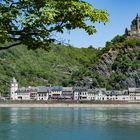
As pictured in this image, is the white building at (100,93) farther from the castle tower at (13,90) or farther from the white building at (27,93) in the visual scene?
the castle tower at (13,90)

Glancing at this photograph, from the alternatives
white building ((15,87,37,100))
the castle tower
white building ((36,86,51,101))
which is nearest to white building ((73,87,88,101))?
white building ((36,86,51,101))

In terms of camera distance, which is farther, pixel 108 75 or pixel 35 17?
pixel 108 75

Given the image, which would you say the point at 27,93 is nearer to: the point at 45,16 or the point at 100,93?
the point at 100,93

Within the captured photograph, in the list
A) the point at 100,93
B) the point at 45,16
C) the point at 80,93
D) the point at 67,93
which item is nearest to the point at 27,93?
the point at 67,93

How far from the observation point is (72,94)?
17100 centimetres

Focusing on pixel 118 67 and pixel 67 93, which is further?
pixel 118 67

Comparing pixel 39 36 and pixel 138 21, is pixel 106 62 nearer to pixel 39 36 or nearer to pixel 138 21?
pixel 138 21

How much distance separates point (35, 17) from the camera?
6.30 meters

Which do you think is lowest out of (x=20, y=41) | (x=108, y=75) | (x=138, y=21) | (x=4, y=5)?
(x=20, y=41)

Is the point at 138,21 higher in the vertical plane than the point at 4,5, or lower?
higher

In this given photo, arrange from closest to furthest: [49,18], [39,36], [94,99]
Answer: [49,18], [39,36], [94,99]

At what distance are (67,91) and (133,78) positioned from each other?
83.2 feet

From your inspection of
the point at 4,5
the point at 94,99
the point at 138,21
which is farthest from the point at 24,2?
the point at 138,21

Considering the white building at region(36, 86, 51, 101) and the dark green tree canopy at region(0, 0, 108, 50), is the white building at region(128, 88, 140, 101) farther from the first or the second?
the dark green tree canopy at region(0, 0, 108, 50)
